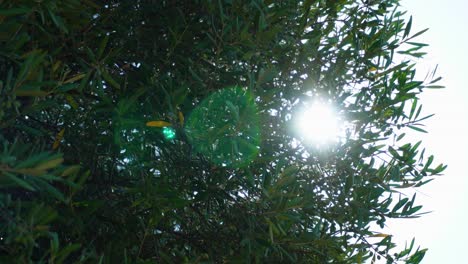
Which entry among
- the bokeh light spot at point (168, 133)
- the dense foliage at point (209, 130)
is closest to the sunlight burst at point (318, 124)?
the dense foliage at point (209, 130)

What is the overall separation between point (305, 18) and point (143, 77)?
118cm

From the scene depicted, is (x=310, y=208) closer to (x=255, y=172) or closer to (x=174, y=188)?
(x=255, y=172)

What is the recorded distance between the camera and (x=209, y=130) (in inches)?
129

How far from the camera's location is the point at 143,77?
12.5 feet

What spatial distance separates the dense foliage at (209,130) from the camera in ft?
11.1

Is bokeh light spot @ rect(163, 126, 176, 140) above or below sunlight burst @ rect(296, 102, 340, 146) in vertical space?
below

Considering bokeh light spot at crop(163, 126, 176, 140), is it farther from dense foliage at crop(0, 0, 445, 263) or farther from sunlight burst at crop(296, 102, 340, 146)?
sunlight burst at crop(296, 102, 340, 146)

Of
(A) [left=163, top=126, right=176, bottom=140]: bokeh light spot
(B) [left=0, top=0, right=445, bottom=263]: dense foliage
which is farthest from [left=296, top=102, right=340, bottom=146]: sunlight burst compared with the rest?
(A) [left=163, top=126, right=176, bottom=140]: bokeh light spot

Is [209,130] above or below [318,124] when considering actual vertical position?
below

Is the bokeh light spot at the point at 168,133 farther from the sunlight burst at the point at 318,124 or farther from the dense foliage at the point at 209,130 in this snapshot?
the sunlight burst at the point at 318,124

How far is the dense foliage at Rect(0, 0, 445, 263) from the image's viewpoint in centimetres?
340

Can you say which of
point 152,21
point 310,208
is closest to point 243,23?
point 152,21

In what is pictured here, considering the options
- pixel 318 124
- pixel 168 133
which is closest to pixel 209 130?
pixel 168 133

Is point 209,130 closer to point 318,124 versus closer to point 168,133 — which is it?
point 168,133
